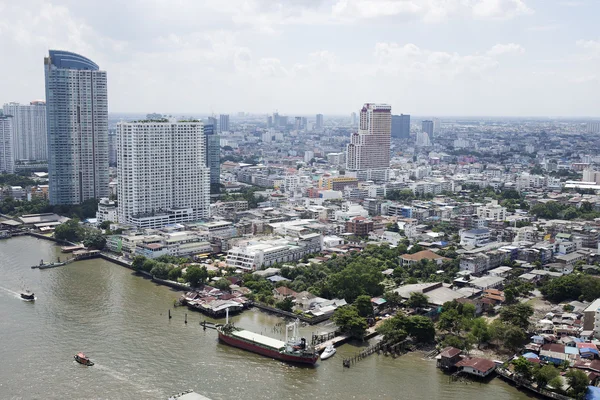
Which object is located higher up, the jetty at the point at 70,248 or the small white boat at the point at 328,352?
the jetty at the point at 70,248

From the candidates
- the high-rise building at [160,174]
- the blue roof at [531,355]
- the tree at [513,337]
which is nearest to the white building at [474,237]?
the tree at [513,337]

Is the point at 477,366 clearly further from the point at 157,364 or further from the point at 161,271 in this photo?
the point at 161,271

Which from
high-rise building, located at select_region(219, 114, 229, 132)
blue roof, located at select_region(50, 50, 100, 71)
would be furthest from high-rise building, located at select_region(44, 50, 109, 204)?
high-rise building, located at select_region(219, 114, 229, 132)

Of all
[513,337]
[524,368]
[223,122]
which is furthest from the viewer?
[223,122]

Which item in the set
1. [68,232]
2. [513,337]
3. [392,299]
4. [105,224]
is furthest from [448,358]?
[105,224]

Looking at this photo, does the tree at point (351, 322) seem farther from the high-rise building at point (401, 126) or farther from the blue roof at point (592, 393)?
the high-rise building at point (401, 126)

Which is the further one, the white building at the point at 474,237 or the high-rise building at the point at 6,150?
the high-rise building at the point at 6,150

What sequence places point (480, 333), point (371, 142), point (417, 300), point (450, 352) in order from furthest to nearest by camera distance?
1. point (371, 142)
2. point (417, 300)
3. point (480, 333)
4. point (450, 352)

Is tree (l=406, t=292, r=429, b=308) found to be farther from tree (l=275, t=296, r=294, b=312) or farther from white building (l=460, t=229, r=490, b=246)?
white building (l=460, t=229, r=490, b=246)
